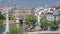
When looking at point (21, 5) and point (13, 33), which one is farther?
point (21, 5)

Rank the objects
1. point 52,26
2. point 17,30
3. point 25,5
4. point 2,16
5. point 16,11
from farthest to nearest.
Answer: point 25,5
point 16,11
point 2,16
point 52,26
point 17,30

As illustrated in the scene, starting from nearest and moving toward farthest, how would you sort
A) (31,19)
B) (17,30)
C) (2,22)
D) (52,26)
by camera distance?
(17,30) < (52,26) < (31,19) < (2,22)

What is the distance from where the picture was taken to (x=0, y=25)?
20.9 m

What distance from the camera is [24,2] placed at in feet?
119

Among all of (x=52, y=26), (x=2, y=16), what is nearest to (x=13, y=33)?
(x=52, y=26)

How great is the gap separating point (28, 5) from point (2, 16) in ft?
44.9

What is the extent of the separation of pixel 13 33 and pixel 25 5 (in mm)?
29054

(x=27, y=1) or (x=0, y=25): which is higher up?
(x=27, y=1)

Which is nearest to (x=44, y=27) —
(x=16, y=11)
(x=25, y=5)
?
(x=16, y=11)

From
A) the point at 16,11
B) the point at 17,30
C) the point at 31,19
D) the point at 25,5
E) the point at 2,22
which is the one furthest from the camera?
the point at 25,5

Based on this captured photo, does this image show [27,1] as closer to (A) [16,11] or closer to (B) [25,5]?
(B) [25,5]

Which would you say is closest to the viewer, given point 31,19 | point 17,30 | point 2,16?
point 17,30

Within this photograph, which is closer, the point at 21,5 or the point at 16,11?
the point at 16,11

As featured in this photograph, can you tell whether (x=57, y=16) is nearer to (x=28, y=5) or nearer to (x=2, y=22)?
(x=2, y=22)
